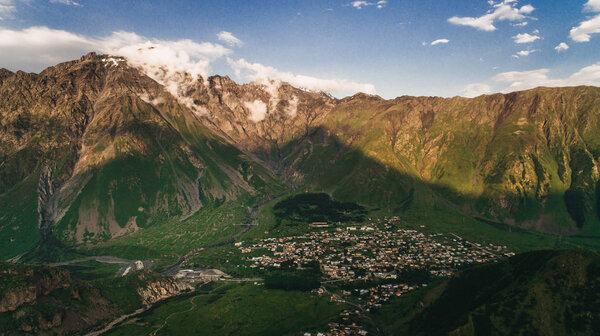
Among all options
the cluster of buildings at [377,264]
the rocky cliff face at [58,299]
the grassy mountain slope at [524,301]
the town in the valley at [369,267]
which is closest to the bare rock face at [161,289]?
the rocky cliff face at [58,299]

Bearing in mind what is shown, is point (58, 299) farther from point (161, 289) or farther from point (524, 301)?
point (524, 301)

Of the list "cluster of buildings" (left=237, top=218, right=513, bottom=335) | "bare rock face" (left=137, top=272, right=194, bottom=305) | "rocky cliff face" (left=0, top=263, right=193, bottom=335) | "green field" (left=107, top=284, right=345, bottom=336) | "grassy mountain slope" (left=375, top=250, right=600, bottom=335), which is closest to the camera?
"grassy mountain slope" (left=375, top=250, right=600, bottom=335)

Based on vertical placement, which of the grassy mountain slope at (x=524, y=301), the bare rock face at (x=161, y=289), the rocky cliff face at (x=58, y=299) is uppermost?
the grassy mountain slope at (x=524, y=301)

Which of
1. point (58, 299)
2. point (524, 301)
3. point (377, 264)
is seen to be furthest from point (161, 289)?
point (524, 301)

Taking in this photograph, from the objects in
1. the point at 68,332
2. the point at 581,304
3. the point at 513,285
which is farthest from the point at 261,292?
the point at 581,304

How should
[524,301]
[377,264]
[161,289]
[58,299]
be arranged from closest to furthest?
1. [524,301]
2. [58,299]
3. [161,289]
4. [377,264]

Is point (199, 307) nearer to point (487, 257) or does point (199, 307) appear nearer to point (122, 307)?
point (122, 307)

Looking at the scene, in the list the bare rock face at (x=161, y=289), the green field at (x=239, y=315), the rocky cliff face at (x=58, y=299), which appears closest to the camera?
the rocky cliff face at (x=58, y=299)

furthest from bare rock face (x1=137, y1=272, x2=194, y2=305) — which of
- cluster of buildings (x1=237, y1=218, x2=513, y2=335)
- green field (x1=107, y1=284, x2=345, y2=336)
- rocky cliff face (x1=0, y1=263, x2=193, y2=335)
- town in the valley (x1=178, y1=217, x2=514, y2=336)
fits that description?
cluster of buildings (x1=237, y1=218, x2=513, y2=335)

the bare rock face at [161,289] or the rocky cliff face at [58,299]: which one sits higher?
the rocky cliff face at [58,299]

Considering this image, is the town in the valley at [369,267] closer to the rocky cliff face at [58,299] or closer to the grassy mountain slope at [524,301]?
the grassy mountain slope at [524,301]

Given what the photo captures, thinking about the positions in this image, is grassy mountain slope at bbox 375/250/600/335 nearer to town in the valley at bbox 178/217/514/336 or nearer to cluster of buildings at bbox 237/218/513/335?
town in the valley at bbox 178/217/514/336
